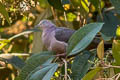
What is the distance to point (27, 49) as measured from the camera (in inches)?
171

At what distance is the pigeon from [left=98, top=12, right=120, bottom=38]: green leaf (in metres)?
0.32

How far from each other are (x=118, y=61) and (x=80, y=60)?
0.31m

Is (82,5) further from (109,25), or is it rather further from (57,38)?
(57,38)

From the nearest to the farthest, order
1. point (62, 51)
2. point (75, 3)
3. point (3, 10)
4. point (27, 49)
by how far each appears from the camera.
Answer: point (3, 10) → point (75, 3) → point (62, 51) → point (27, 49)

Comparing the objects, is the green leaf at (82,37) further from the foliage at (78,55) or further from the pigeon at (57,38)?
the pigeon at (57,38)

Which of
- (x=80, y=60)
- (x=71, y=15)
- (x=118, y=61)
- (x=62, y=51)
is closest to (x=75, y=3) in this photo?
(x=80, y=60)

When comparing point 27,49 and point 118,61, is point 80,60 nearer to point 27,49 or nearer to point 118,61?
point 118,61

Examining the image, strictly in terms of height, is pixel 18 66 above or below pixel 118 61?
below

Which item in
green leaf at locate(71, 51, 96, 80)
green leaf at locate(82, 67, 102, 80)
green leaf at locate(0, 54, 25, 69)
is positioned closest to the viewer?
green leaf at locate(82, 67, 102, 80)

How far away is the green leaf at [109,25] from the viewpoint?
2817mm

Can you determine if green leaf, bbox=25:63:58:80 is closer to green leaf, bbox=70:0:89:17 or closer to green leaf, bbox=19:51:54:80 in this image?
green leaf, bbox=19:51:54:80

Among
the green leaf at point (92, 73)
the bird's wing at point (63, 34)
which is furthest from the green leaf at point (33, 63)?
the bird's wing at point (63, 34)

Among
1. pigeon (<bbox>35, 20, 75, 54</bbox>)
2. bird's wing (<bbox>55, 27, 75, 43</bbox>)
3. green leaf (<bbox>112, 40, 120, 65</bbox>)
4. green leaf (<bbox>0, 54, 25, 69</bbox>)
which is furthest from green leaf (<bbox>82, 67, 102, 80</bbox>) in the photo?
bird's wing (<bbox>55, 27, 75, 43</bbox>)

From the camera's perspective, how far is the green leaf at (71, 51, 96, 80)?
80.9 inches
